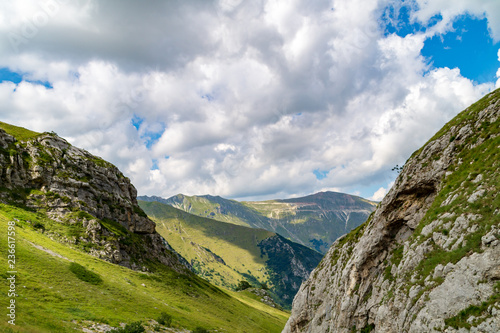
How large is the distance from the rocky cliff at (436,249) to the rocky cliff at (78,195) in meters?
63.5

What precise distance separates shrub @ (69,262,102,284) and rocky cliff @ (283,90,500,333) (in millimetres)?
39302

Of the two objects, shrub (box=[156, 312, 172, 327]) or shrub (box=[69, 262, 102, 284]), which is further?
shrub (box=[69, 262, 102, 284])

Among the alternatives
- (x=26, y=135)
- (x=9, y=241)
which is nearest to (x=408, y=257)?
(x=9, y=241)

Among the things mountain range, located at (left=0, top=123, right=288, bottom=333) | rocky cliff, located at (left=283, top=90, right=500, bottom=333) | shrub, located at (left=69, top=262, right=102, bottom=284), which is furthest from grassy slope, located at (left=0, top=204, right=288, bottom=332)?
rocky cliff, located at (left=283, top=90, right=500, bottom=333)

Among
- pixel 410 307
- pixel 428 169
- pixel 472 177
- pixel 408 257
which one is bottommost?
pixel 410 307

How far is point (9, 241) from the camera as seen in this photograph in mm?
40406

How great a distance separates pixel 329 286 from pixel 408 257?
69.2 ft

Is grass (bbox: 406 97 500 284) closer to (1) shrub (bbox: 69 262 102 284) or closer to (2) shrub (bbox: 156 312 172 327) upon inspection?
(2) shrub (bbox: 156 312 172 327)

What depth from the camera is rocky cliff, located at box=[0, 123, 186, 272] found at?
235 feet

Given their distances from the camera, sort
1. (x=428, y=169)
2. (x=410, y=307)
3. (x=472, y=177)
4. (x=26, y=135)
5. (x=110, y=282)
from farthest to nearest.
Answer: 1. (x=26, y=135)
2. (x=110, y=282)
3. (x=428, y=169)
4. (x=472, y=177)
5. (x=410, y=307)

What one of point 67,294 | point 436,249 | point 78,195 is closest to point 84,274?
point 67,294

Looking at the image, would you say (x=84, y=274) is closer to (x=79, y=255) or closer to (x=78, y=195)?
(x=79, y=255)

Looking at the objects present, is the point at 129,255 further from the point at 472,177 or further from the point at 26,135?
the point at 472,177

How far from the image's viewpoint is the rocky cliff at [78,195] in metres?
71.7
